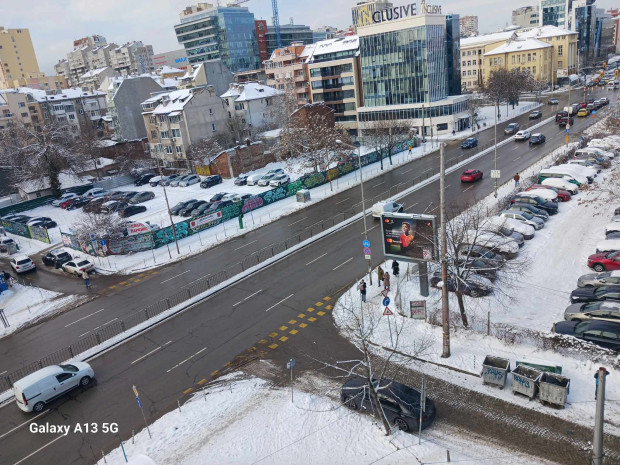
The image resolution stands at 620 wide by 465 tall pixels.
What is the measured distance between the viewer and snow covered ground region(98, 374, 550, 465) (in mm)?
14789

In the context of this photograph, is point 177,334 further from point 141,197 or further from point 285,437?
point 141,197

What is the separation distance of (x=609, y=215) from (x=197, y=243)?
3268 centimetres

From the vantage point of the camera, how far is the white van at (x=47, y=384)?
1931 centimetres

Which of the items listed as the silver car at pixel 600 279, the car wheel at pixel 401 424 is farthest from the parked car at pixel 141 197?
the car wheel at pixel 401 424

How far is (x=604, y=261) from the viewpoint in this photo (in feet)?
84.2

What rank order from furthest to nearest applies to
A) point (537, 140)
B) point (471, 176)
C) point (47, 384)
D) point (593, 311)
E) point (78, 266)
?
point (537, 140)
point (471, 176)
point (78, 266)
point (593, 311)
point (47, 384)

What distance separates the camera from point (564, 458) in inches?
553

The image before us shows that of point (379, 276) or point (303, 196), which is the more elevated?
point (303, 196)

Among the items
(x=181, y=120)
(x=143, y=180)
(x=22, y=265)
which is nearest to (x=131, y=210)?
(x=22, y=265)

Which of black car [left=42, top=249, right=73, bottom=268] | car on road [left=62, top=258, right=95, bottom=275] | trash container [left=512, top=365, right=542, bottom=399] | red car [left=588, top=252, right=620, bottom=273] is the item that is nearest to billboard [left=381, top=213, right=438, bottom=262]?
trash container [left=512, top=365, right=542, bottom=399]

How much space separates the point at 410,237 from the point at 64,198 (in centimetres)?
5759

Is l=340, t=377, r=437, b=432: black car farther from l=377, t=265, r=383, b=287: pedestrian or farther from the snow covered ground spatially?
l=377, t=265, r=383, b=287: pedestrian

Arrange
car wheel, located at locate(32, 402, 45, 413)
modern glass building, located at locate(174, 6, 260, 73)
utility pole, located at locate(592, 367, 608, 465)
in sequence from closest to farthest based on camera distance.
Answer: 1. utility pole, located at locate(592, 367, 608, 465)
2. car wheel, located at locate(32, 402, 45, 413)
3. modern glass building, located at locate(174, 6, 260, 73)

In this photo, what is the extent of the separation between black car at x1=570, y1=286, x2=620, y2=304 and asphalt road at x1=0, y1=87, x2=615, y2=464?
12.1m
